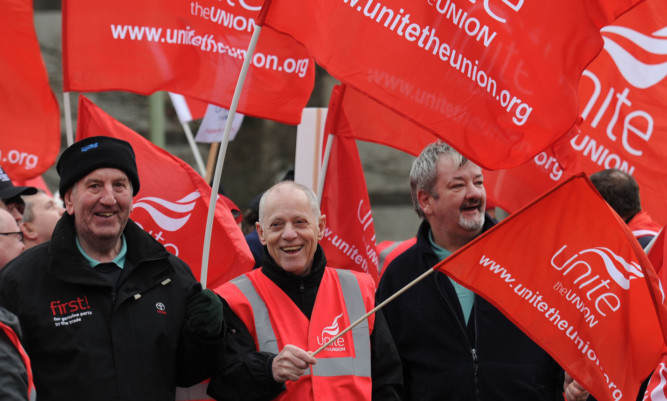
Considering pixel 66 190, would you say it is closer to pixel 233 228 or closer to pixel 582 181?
pixel 233 228

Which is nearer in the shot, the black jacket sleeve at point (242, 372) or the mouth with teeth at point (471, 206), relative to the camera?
the black jacket sleeve at point (242, 372)

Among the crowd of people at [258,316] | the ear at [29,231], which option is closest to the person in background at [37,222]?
the ear at [29,231]

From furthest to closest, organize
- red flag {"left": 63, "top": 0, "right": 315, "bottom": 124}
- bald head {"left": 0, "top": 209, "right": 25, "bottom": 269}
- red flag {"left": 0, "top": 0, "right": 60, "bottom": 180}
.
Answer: red flag {"left": 0, "top": 0, "right": 60, "bottom": 180}
red flag {"left": 63, "top": 0, "right": 315, "bottom": 124}
bald head {"left": 0, "top": 209, "right": 25, "bottom": 269}

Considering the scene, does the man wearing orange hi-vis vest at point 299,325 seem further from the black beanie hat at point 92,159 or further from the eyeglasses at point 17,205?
the eyeglasses at point 17,205

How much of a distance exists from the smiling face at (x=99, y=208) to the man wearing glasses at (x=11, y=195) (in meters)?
1.56

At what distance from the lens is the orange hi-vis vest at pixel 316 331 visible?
439cm

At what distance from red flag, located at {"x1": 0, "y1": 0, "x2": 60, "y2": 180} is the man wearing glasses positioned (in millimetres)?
524

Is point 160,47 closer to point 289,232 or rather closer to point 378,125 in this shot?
point 378,125

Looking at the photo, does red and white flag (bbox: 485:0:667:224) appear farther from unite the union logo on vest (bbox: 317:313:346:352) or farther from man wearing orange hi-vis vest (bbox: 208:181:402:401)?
unite the union logo on vest (bbox: 317:313:346:352)

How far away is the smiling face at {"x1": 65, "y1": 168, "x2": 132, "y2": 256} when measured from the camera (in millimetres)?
4250

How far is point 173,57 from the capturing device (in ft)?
19.9

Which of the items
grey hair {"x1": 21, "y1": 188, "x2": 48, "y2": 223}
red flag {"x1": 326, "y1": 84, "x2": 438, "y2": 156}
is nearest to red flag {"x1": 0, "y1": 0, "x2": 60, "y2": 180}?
grey hair {"x1": 21, "y1": 188, "x2": 48, "y2": 223}

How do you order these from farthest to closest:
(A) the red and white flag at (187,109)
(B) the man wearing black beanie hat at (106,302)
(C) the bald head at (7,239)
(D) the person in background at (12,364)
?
(A) the red and white flag at (187,109) → (C) the bald head at (7,239) → (B) the man wearing black beanie hat at (106,302) → (D) the person in background at (12,364)

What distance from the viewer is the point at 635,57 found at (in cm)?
630
